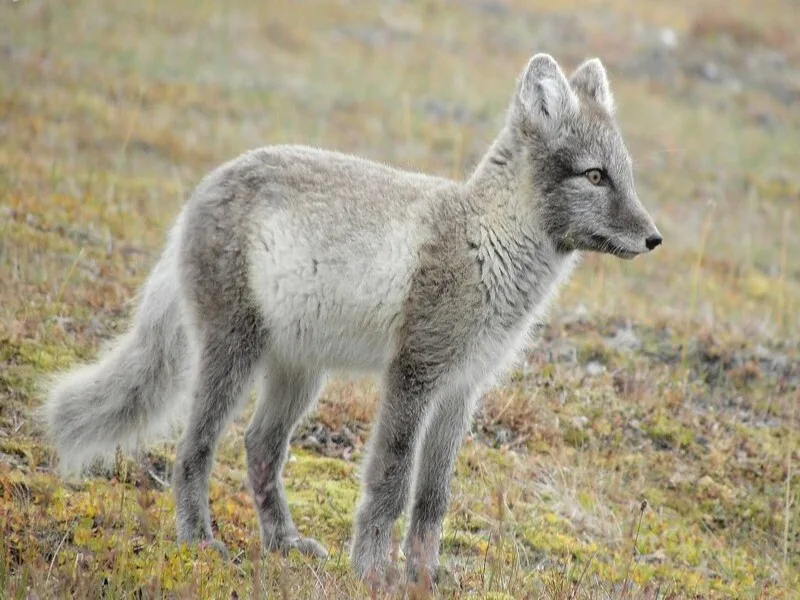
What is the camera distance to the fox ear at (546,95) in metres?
6.20

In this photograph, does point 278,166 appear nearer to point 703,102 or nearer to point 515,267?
point 515,267

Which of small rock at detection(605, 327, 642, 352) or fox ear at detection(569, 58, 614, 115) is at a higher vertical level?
fox ear at detection(569, 58, 614, 115)

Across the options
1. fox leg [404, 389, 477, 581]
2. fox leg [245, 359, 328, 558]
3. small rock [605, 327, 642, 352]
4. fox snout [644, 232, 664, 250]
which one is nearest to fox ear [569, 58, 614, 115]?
fox snout [644, 232, 664, 250]

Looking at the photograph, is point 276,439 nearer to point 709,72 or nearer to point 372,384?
point 372,384

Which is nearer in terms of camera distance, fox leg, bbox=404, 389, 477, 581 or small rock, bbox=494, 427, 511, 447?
fox leg, bbox=404, 389, 477, 581

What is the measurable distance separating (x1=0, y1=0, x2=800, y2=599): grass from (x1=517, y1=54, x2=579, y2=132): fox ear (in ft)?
7.18

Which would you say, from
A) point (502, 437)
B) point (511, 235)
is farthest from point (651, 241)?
point (502, 437)

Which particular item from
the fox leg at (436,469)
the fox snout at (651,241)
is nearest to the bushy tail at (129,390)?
the fox leg at (436,469)

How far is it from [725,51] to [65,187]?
20.9 m

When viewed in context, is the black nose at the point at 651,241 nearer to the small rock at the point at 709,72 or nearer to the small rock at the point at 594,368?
the small rock at the point at 594,368

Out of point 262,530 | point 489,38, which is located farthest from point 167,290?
point 489,38

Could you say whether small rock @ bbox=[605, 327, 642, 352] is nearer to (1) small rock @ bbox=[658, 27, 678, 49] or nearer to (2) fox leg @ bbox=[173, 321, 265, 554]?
(2) fox leg @ bbox=[173, 321, 265, 554]

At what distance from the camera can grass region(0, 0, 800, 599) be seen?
589 cm

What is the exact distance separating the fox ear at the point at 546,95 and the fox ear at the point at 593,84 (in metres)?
0.24
